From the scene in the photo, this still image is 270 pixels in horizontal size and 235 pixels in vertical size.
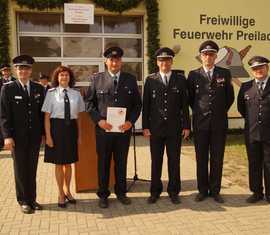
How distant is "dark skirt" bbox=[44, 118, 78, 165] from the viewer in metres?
5.28

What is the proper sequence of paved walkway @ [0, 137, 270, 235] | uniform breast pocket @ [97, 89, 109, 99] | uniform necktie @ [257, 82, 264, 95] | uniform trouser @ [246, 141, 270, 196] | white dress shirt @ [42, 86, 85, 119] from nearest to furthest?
paved walkway @ [0, 137, 270, 235] → white dress shirt @ [42, 86, 85, 119] → uniform breast pocket @ [97, 89, 109, 99] → uniform necktie @ [257, 82, 264, 95] → uniform trouser @ [246, 141, 270, 196]

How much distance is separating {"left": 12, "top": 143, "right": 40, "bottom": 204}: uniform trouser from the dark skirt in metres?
0.20

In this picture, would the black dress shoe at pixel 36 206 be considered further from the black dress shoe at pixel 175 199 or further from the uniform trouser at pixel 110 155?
the black dress shoe at pixel 175 199

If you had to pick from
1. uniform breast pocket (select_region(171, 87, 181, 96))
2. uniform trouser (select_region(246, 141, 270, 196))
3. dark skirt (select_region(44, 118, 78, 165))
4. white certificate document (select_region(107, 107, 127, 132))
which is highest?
uniform breast pocket (select_region(171, 87, 181, 96))

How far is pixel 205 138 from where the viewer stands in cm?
566

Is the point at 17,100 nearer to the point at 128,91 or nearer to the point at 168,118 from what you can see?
the point at 128,91

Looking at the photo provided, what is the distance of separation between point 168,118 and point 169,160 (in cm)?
62

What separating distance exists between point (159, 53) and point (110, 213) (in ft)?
7.39

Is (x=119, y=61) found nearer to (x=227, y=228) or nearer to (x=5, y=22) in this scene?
(x=227, y=228)

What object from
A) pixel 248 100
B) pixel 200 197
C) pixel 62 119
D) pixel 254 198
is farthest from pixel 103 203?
pixel 248 100

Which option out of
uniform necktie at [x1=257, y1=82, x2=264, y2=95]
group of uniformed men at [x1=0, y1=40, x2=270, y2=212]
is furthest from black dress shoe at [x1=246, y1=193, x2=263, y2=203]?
uniform necktie at [x1=257, y1=82, x2=264, y2=95]

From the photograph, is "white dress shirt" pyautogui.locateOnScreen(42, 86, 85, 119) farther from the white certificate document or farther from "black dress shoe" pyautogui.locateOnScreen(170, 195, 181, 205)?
"black dress shoe" pyautogui.locateOnScreen(170, 195, 181, 205)

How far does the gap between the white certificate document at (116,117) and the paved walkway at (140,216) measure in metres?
1.12

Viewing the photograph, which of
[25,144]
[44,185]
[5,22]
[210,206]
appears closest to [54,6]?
[5,22]
